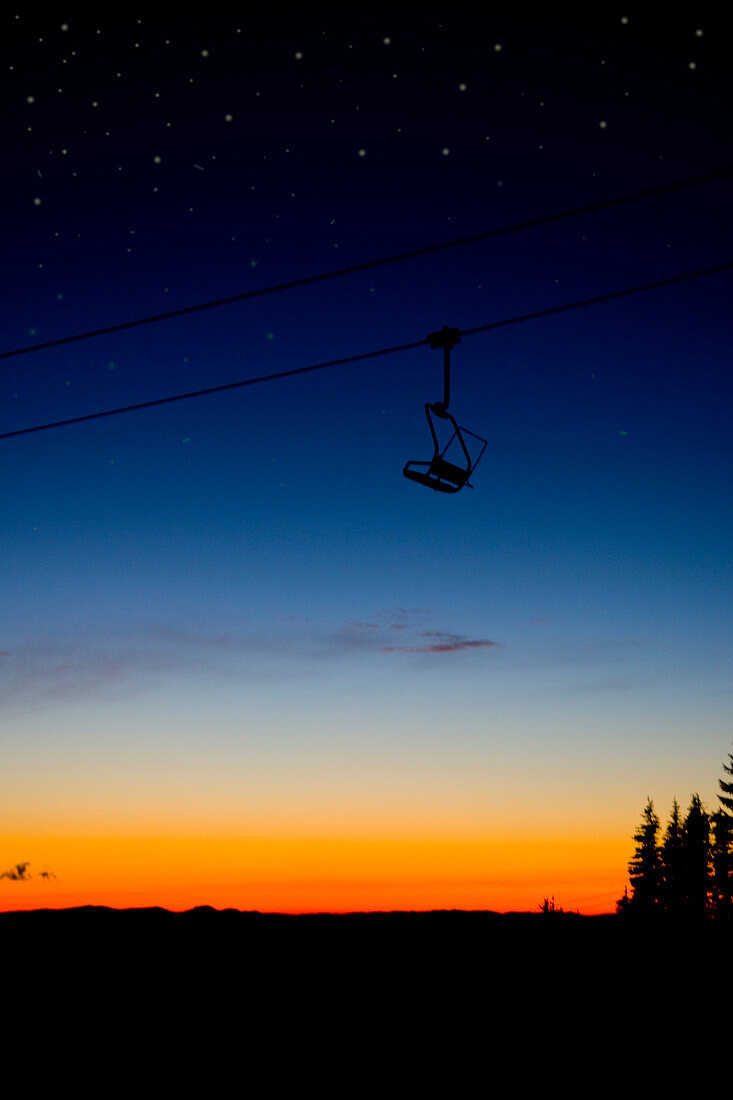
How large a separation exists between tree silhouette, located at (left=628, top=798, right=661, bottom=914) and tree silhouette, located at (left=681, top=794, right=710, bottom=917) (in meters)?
5.83

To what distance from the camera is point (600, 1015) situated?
9656 mm

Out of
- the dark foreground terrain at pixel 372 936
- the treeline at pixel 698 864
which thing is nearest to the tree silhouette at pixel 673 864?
the treeline at pixel 698 864

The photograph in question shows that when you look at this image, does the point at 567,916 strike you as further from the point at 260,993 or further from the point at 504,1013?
the point at 260,993

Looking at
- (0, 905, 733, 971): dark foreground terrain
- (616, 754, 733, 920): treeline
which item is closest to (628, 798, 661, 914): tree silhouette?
(616, 754, 733, 920): treeline

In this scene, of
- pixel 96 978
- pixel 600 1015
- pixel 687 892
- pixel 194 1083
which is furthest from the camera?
pixel 687 892

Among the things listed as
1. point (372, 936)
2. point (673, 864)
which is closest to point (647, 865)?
point (673, 864)

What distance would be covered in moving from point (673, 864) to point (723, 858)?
3767mm

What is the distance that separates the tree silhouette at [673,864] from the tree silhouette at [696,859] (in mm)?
323

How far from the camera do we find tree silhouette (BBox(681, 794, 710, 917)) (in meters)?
54.1

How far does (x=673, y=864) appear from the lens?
183 ft

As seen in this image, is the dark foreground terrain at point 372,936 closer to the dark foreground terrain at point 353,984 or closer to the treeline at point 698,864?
the dark foreground terrain at point 353,984

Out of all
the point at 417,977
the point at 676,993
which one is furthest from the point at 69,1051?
the point at 676,993

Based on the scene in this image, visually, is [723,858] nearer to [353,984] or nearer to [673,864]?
[673,864]

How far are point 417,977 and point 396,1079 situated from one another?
2.39 m
